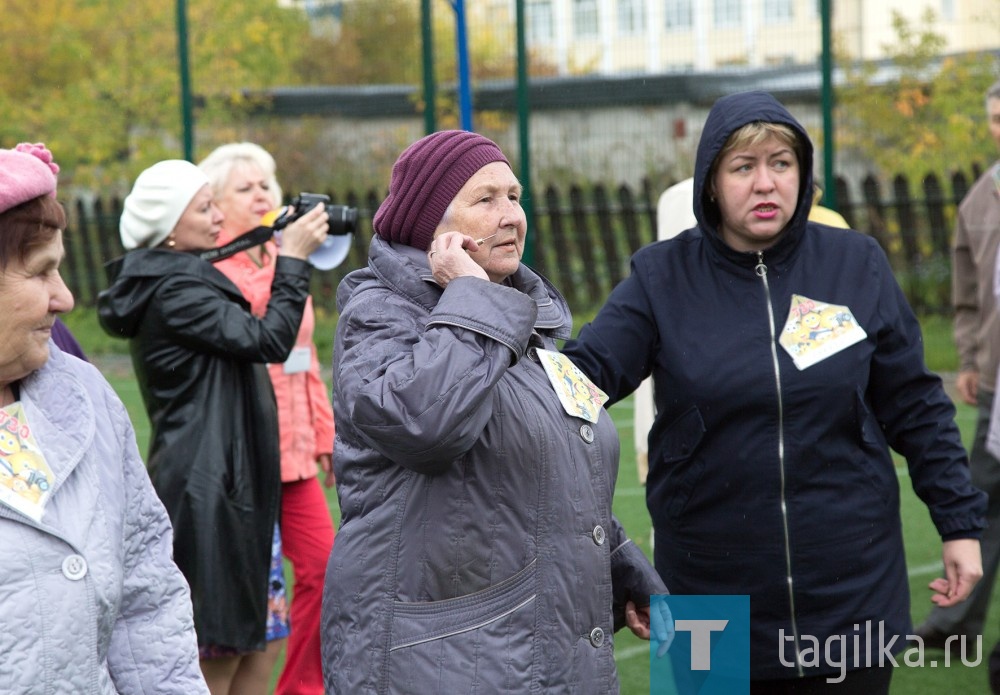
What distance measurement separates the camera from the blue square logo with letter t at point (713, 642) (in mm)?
3719

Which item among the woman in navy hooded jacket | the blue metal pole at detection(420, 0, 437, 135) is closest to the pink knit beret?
the woman in navy hooded jacket

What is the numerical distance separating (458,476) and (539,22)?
1060cm

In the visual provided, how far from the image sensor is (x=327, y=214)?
503 centimetres

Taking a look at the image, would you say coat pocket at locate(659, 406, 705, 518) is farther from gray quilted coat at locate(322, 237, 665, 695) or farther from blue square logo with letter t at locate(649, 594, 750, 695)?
gray quilted coat at locate(322, 237, 665, 695)

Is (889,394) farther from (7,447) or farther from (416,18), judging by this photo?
(416,18)

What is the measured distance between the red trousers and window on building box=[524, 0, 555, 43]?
784cm

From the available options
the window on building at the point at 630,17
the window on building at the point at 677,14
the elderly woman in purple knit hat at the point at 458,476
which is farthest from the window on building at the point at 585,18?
the elderly woman in purple knit hat at the point at 458,476

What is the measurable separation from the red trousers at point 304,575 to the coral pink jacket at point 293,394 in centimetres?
11

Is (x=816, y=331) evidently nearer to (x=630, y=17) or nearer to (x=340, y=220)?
(x=340, y=220)

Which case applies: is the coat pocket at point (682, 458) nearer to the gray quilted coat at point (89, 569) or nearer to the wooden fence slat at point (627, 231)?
the gray quilted coat at point (89, 569)

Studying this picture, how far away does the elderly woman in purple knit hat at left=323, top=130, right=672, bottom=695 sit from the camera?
9.09 feet

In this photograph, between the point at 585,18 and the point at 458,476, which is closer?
the point at 458,476

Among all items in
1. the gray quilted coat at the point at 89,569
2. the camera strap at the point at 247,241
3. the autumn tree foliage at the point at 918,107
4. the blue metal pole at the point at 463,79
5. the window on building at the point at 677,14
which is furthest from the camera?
the window on building at the point at 677,14

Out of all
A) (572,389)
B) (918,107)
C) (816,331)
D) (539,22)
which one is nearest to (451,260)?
(572,389)
